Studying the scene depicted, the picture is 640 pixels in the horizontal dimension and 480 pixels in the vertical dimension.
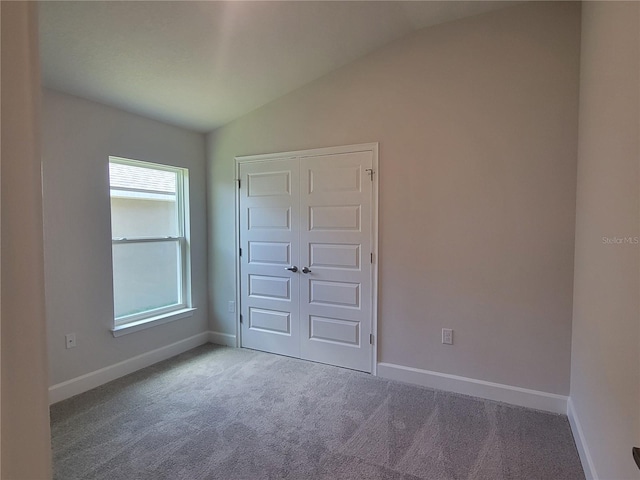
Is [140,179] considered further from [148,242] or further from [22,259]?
[22,259]

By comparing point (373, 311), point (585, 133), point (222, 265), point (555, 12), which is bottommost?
point (373, 311)

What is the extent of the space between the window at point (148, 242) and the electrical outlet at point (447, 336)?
267 centimetres

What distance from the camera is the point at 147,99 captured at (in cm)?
312

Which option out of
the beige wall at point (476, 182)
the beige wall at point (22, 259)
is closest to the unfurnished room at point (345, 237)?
the beige wall at point (476, 182)

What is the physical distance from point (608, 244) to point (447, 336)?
4.96 feet

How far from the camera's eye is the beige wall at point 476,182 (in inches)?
101

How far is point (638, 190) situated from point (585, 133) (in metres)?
1.18

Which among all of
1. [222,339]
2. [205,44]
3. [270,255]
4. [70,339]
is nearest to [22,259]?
[205,44]

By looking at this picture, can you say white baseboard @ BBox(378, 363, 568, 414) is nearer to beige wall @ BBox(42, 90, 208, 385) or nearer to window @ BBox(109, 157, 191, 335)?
window @ BBox(109, 157, 191, 335)

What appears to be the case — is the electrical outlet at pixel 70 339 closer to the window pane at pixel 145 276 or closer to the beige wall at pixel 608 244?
the window pane at pixel 145 276

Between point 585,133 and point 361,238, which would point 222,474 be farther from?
point 585,133

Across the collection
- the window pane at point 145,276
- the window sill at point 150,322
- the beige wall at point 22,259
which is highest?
the beige wall at point 22,259

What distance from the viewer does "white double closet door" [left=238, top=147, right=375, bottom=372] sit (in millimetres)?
3295

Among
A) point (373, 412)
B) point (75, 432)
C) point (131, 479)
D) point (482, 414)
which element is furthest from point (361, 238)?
point (75, 432)
